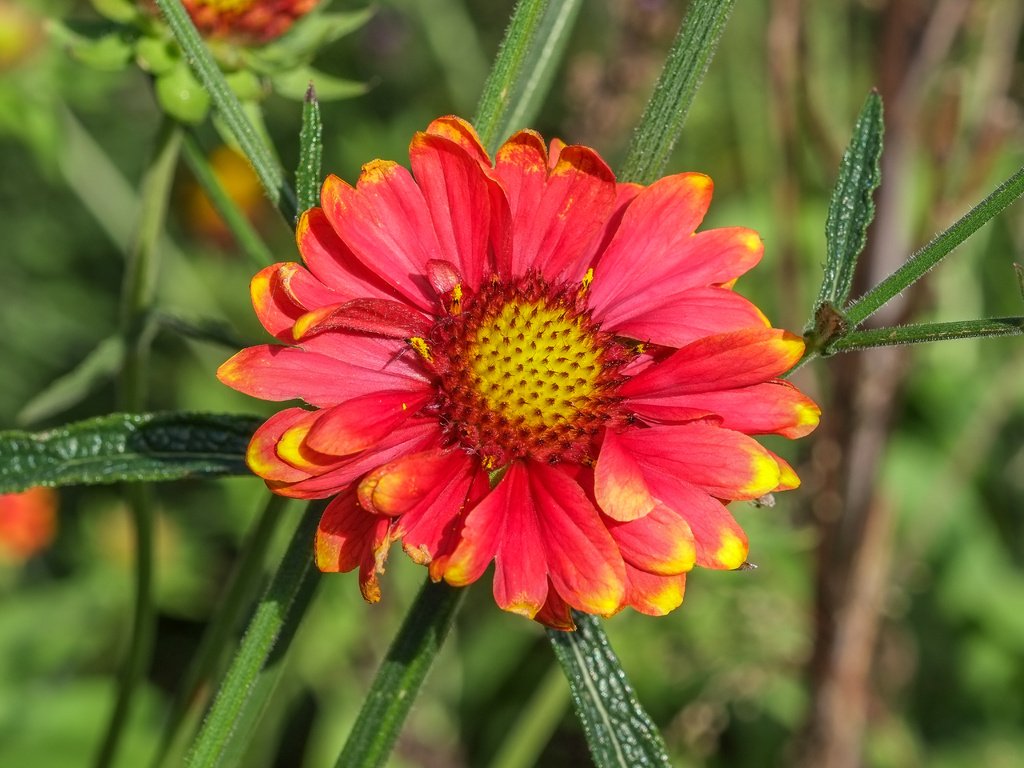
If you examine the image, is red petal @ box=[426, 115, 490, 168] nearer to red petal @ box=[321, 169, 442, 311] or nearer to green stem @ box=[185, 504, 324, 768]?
red petal @ box=[321, 169, 442, 311]

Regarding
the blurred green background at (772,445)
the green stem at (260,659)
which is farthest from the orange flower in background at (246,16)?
the blurred green background at (772,445)

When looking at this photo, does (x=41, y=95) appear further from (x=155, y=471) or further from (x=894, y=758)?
(x=894, y=758)

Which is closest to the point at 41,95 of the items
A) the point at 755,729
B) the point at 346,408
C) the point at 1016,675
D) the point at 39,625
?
the point at 39,625

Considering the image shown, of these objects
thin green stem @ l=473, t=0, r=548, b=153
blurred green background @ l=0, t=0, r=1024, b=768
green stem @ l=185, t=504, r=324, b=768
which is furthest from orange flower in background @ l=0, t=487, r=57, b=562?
thin green stem @ l=473, t=0, r=548, b=153

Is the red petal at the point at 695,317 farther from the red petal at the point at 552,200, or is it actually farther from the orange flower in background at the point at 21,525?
the orange flower in background at the point at 21,525

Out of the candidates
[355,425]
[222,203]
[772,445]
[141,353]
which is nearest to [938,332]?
[355,425]
